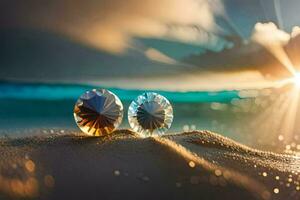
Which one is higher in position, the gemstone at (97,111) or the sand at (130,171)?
the gemstone at (97,111)

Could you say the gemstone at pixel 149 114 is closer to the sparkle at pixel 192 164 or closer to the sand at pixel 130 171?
the sand at pixel 130 171

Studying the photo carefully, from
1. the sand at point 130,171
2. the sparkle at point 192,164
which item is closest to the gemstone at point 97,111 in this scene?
the sand at point 130,171

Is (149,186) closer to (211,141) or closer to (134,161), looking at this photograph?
(134,161)

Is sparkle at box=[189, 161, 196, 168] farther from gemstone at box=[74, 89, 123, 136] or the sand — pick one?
gemstone at box=[74, 89, 123, 136]

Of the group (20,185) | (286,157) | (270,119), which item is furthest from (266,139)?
(20,185)

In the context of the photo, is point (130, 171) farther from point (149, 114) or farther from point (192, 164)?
point (149, 114)

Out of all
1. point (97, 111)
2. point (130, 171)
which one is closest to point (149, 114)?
point (97, 111)
